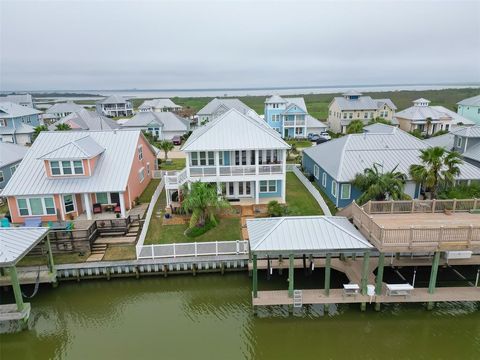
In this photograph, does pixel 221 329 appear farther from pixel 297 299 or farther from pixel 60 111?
pixel 60 111

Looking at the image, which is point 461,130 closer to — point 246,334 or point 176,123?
point 246,334

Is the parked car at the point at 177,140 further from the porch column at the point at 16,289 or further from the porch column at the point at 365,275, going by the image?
the porch column at the point at 365,275

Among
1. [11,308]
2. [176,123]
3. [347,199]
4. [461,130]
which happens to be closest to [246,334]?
[11,308]

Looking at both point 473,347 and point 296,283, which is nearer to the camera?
point 473,347

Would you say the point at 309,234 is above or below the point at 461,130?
below

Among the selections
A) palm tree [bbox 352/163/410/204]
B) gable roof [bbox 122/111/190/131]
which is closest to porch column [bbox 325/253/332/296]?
palm tree [bbox 352/163/410/204]
